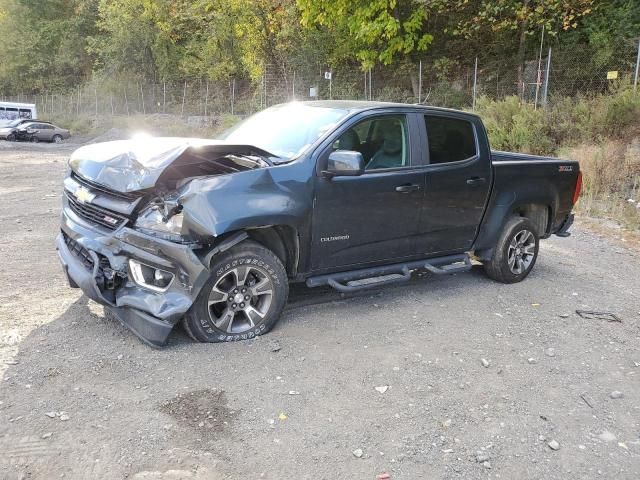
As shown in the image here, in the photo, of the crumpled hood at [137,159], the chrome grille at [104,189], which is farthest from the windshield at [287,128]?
the chrome grille at [104,189]

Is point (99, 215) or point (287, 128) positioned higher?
point (287, 128)

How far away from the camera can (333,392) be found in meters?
3.91

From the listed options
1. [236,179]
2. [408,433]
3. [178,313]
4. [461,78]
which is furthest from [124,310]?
[461,78]

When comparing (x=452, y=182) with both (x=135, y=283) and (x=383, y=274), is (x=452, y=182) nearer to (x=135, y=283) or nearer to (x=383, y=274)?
(x=383, y=274)

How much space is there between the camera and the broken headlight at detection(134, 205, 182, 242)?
4156 mm

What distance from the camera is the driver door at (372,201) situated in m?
4.88

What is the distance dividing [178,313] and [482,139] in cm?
372

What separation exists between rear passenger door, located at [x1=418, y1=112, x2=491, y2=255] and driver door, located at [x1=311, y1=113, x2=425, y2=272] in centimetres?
17

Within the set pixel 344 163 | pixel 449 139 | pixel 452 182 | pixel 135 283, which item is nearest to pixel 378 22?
pixel 449 139

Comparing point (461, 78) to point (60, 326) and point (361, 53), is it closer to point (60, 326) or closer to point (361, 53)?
point (361, 53)

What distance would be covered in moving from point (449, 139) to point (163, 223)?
306 cm

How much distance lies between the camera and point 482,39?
21.1m

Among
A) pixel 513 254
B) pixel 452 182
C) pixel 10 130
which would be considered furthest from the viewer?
pixel 10 130

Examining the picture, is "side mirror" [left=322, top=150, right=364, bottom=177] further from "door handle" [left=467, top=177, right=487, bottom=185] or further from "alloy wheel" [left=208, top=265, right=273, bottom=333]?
"door handle" [left=467, top=177, right=487, bottom=185]
